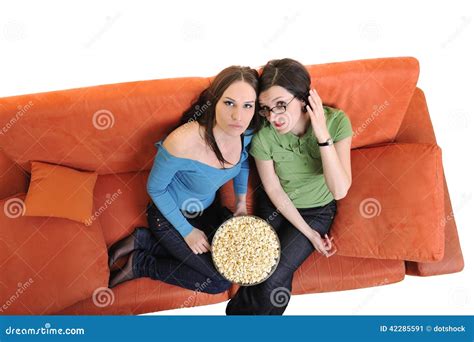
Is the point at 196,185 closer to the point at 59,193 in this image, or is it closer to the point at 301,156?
the point at 301,156

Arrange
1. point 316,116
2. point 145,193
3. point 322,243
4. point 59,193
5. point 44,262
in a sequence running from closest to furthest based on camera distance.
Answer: point 316,116
point 44,262
point 59,193
point 322,243
point 145,193

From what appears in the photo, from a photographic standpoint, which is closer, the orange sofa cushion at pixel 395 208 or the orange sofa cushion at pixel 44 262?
the orange sofa cushion at pixel 44 262

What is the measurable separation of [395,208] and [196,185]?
Result: 1.02m

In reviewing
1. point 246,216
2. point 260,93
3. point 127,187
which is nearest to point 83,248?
point 127,187

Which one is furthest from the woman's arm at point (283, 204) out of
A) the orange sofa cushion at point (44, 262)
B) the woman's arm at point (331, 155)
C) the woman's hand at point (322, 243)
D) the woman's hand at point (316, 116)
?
the orange sofa cushion at point (44, 262)

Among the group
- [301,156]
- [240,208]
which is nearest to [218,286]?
[240,208]

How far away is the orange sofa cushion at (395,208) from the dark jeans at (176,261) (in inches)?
25.9

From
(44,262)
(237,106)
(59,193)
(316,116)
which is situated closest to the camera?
(237,106)

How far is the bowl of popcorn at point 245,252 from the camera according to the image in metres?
2.04

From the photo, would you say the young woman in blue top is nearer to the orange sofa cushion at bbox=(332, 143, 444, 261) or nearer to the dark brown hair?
the dark brown hair

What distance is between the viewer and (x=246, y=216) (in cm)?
212

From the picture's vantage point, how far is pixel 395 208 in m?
2.10

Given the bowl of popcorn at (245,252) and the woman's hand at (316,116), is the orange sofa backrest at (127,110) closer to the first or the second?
the woman's hand at (316,116)

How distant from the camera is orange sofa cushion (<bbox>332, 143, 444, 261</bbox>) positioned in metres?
2.08
